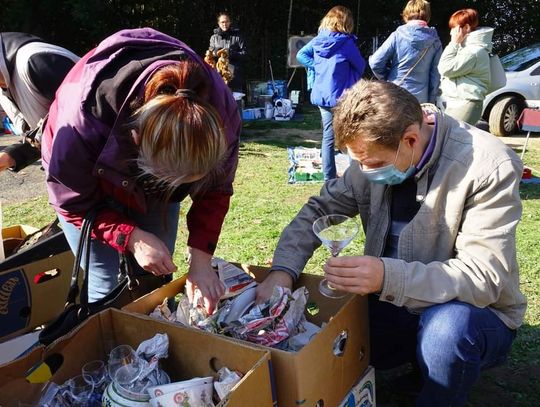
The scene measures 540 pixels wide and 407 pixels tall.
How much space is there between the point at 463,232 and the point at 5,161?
187 cm

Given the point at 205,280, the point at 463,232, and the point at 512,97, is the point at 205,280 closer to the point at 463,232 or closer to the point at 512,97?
the point at 463,232

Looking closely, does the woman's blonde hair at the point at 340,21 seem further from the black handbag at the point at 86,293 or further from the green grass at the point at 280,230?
the black handbag at the point at 86,293

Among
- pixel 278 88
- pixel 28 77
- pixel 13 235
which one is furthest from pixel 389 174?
pixel 278 88

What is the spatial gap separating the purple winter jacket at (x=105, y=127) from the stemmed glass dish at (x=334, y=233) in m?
0.43

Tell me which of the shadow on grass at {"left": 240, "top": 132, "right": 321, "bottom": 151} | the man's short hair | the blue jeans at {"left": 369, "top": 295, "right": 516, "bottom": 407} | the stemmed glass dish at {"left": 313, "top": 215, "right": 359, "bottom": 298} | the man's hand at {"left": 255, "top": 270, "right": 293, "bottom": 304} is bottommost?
the shadow on grass at {"left": 240, "top": 132, "right": 321, "bottom": 151}

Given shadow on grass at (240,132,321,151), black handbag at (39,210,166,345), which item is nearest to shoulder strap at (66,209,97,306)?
black handbag at (39,210,166,345)

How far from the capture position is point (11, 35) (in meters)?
2.27

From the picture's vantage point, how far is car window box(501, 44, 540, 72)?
338 inches

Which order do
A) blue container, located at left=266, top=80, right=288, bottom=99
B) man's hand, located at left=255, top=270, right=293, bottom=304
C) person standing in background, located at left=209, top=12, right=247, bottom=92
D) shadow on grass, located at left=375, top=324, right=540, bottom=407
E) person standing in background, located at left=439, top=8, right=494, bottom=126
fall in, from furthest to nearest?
blue container, located at left=266, top=80, right=288, bottom=99 → person standing in background, located at left=209, top=12, right=247, bottom=92 → person standing in background, located at left=439, top=8, right=494, bottom=126 → shadow on grass, located at left=375, top=324, right=540, bottom=407 → man's hand, located at left=255, top=270, right=293, bottom=304

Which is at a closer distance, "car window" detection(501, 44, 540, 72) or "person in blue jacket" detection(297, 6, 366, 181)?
"person in blue jacket" detection(297, 6, 366, 181)

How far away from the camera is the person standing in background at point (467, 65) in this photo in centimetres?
500

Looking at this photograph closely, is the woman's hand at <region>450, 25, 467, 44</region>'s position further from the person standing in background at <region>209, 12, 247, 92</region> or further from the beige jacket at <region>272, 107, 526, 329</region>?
the person standing in background at <region>209, 12, 247, 92</region>

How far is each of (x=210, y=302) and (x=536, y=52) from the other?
876cm

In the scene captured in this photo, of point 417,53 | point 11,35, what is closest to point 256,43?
point 417,53
